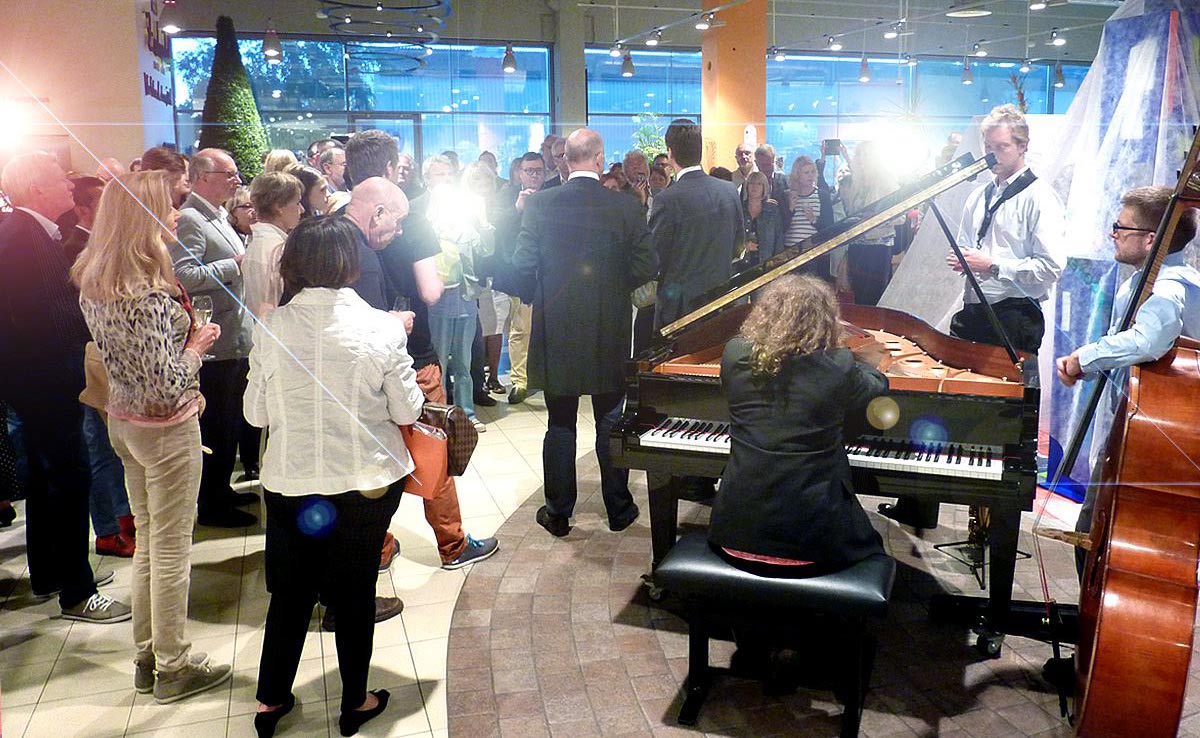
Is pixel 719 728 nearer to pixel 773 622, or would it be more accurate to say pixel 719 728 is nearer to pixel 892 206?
pixel 773 622

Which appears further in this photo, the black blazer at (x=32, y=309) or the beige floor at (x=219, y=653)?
the black blazer at (x=32, y=309)

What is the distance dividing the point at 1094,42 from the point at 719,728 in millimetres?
19306

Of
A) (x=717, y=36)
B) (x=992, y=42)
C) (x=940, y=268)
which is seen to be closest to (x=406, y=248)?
(x=940, y=268)

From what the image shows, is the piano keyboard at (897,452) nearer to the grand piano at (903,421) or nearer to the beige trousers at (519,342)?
the grand piano at (903,421)

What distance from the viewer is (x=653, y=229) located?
5059 mm

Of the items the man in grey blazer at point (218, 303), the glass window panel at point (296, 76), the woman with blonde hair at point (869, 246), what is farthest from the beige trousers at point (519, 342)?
the glass window panel at point (296, 76)

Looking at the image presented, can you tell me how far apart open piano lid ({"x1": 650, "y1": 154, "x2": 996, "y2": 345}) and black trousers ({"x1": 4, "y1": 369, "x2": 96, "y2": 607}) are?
2.22 m

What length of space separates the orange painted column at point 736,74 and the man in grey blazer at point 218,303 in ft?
31.3

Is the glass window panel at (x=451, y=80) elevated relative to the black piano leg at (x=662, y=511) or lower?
elevated

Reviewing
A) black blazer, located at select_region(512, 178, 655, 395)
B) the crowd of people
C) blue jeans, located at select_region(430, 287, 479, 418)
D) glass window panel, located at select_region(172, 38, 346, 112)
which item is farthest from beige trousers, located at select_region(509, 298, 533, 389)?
glass window panel, located at select_region(172, 38, 346, 112)

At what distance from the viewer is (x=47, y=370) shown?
3.38m

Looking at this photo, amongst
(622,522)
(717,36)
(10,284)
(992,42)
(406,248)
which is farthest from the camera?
(992,42)

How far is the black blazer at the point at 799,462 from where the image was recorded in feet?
8.62

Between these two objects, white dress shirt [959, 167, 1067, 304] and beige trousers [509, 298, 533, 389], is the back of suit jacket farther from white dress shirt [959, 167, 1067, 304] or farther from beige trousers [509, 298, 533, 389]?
white dress shirt [959, 167, 1067, 304]
